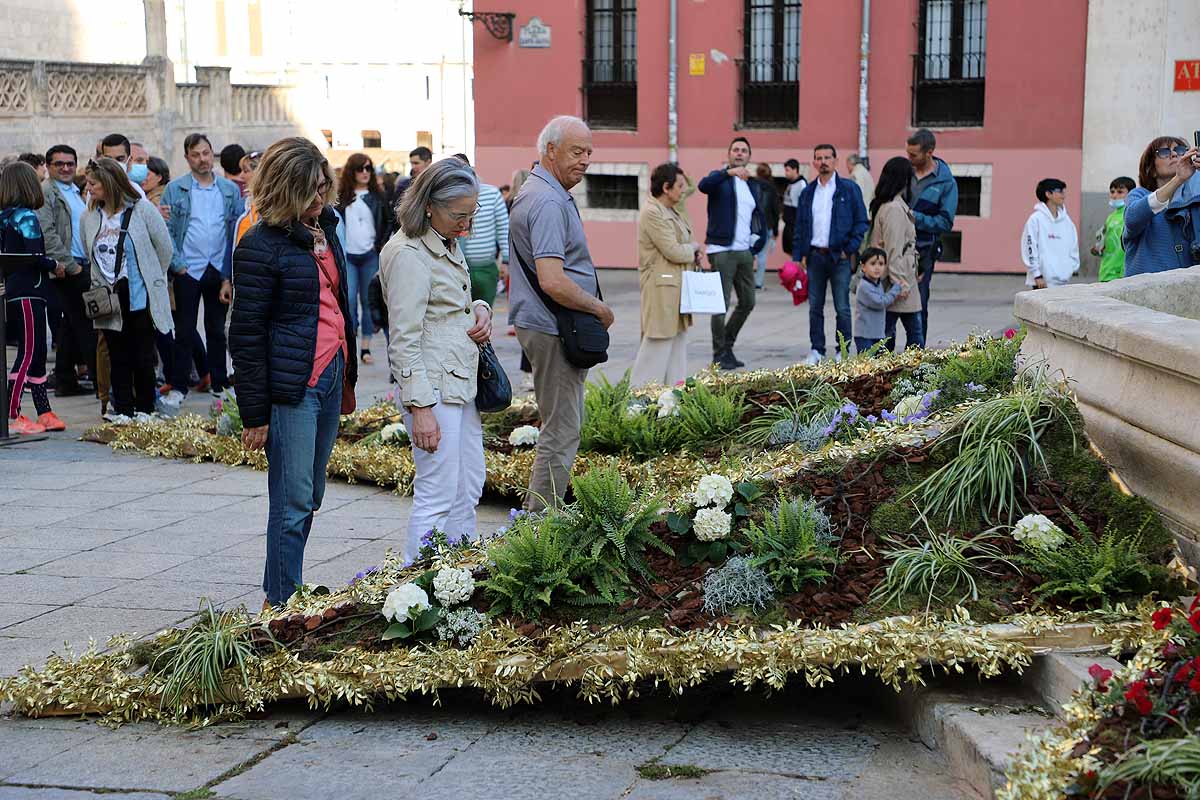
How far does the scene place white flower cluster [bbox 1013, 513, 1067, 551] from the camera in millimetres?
5074

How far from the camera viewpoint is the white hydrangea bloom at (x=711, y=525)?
17.8 ft

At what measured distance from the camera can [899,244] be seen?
36.4 feet

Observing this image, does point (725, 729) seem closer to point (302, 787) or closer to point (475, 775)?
point (475, 775)

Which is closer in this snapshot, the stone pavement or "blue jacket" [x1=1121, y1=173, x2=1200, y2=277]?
the stone pavement

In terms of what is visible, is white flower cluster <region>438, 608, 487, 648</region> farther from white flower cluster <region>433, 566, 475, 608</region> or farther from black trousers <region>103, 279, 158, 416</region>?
black trousers <region>103, 279, 158, 416</region>

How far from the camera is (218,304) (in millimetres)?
12070

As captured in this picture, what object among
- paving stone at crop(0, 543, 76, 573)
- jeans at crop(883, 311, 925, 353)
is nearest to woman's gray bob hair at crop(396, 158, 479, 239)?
paving stone at crop(0, 543, 76, 573)

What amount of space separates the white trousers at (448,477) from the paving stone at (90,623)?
104 centimetres

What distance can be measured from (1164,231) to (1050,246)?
12.7 feet

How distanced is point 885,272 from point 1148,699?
7.34 metres

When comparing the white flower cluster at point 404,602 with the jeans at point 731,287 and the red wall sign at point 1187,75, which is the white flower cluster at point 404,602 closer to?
the jeans at point 731,287

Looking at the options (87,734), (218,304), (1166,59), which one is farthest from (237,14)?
(87,734)

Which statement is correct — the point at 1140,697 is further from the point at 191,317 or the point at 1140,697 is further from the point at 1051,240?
the point at 191,317

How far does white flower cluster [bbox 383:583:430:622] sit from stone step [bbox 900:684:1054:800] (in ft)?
5.42
